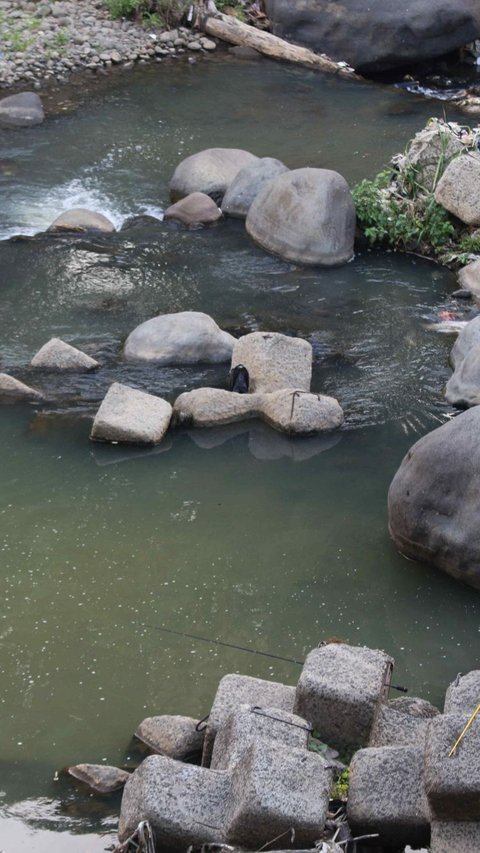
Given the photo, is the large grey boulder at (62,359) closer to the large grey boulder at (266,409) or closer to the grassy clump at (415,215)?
the large grey boulder at (266,409)

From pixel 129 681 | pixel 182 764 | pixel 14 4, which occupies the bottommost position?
pixel 129 681

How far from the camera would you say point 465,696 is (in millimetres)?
5613

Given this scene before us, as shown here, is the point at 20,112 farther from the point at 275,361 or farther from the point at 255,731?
the point at 255,731

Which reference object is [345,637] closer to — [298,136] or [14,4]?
[298,136]

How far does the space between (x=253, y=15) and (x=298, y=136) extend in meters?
5.14

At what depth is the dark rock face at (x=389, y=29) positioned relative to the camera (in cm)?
1888

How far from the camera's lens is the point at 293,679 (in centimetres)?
706

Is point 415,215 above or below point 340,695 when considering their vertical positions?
above

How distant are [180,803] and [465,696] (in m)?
1.40

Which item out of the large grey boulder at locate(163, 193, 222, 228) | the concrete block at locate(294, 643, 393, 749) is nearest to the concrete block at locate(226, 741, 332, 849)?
the concrete block at locate(294, 643, 393, 749)

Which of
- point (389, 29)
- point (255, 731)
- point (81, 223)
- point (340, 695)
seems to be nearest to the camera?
point (255, 731)

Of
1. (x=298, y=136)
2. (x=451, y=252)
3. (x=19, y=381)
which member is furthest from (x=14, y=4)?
(x=19, y=381)

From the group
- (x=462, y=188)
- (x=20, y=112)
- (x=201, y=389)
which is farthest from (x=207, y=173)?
(x=201, y=389)

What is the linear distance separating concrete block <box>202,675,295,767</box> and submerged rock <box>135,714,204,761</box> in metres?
0.21
